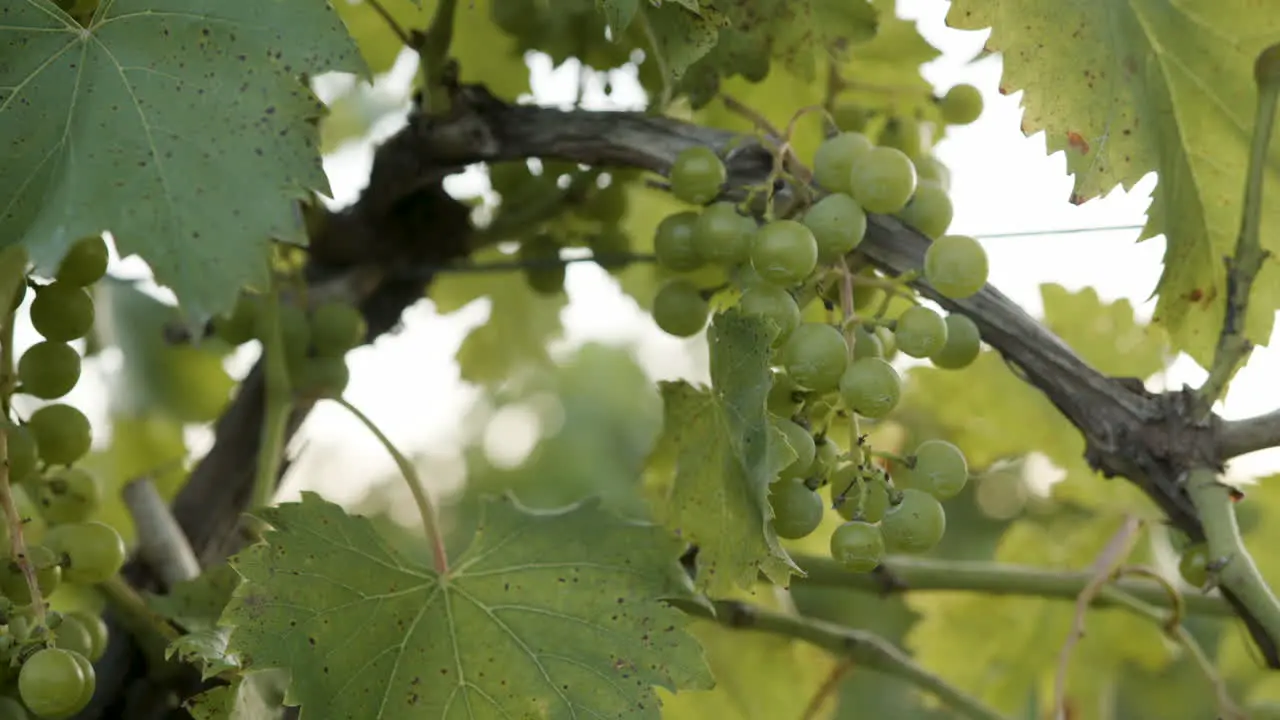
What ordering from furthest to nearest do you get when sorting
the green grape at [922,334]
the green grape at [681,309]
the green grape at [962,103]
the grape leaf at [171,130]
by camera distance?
the green grape at [962,103], the green grape at [681,309], the green grape at [922,334], the grape leaf at [171,130]

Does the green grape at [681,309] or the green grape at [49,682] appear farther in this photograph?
the green grape at [681,309]

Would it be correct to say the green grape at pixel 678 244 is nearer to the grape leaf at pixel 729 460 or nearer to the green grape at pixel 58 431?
the grape leaf at pixel 729 460

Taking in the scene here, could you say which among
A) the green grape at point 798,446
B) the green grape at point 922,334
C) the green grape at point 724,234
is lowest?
the green grape at point 798,446

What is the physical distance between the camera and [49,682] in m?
0.55

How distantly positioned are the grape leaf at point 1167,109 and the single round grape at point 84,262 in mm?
439

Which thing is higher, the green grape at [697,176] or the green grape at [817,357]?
the green grape at [697,176]

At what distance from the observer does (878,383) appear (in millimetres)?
596

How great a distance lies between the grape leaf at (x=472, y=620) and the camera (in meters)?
0.62

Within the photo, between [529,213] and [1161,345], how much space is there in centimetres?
51

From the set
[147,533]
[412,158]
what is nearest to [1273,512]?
[412,158]

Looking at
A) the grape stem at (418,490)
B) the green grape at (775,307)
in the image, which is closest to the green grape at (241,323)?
the grape stem at (418,490)

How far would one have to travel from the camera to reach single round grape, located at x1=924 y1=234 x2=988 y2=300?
0.63 m

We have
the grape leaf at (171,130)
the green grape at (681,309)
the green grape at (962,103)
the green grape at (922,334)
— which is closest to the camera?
the grape leaf at (171,130)

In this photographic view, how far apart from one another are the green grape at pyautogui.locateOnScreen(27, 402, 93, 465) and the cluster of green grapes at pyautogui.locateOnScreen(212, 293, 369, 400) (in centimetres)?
18
